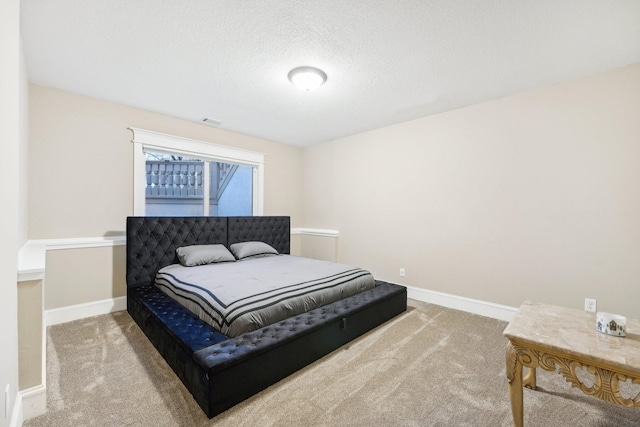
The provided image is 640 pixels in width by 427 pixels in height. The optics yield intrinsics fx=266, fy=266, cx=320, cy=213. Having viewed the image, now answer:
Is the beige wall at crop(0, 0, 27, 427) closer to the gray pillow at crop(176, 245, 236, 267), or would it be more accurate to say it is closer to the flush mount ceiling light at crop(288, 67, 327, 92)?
the flush mount ceiling light at crop(288, 67, 327, 92)

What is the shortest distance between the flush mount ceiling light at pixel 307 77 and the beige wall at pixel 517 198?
1.84 meters

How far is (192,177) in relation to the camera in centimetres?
440

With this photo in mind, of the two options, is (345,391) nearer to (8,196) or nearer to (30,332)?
(30,332)

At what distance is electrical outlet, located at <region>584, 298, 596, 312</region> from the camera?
2500mm

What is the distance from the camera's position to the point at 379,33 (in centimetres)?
194

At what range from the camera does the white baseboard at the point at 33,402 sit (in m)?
1.52

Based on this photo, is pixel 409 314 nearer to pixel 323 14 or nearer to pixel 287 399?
pixel 287 399

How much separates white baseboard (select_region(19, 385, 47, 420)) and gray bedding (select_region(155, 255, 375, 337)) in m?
0.95

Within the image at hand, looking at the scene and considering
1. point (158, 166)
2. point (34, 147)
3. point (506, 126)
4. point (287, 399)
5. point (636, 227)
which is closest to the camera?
point (287, 399)

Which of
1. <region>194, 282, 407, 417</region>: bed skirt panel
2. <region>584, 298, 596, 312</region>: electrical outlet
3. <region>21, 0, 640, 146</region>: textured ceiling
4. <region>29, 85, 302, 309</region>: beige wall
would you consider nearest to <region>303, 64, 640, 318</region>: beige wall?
<region>584, 298, 596, 312</region>: electrical outlet

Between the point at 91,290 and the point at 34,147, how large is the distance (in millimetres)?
1619

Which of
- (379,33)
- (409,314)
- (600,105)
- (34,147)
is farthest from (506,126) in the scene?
(34,147)

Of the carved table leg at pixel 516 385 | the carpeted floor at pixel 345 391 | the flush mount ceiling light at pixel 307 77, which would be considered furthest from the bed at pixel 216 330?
the flush mount ceiling light at pixel 307 77

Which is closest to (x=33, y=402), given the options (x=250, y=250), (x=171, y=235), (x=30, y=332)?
(x=30, y=332)
